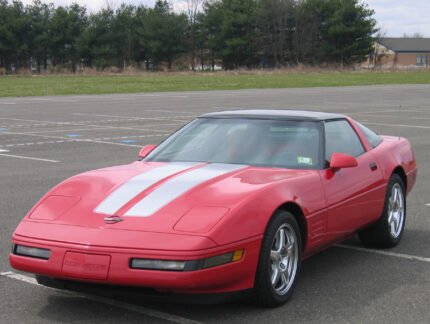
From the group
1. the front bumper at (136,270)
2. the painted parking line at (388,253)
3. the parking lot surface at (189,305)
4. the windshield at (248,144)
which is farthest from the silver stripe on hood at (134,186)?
the painted parking line at (388,253)

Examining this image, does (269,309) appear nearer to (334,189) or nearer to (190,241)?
(190,241)

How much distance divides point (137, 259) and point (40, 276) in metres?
0.76

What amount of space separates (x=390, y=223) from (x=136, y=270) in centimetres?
307

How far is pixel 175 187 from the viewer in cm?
504

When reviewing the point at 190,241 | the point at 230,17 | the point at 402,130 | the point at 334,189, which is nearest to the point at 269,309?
the point at 190,241

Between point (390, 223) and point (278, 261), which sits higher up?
point (278, 261)

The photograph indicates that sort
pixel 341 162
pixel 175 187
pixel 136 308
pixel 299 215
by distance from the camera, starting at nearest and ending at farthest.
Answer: pixel 136 308
pixel 175 187
pixel 299 215
pixel 341 162

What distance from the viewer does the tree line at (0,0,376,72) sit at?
297 ft

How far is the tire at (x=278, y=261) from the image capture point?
4.74 metres

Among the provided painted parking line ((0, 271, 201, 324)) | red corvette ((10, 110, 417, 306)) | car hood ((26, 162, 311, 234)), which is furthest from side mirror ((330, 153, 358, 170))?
painted parking line ((0, 271, 201, 324))

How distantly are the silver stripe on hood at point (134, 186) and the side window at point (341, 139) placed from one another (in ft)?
3.82

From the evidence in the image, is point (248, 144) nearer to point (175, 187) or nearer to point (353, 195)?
point (353, 195)

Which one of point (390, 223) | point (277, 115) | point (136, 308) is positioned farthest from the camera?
point (390, 223)

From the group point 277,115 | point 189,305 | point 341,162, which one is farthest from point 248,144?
point 189,305
